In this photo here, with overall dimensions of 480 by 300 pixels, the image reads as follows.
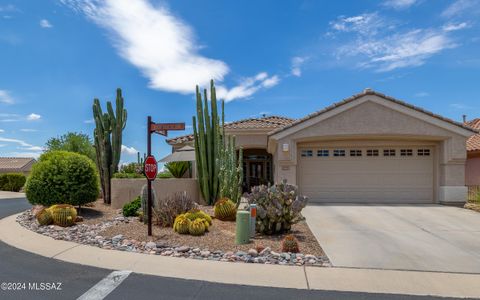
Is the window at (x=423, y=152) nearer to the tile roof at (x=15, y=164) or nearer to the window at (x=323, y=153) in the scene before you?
the window at (x=323, y=153)

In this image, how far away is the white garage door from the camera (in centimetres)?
1491

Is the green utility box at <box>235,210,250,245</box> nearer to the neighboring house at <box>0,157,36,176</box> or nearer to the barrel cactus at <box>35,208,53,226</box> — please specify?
the barrel cactus at <box>35,208,53,226</box>

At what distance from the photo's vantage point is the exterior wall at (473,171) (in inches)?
784

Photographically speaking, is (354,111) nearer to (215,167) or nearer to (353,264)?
(215,167)

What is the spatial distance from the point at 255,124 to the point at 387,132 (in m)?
7.49

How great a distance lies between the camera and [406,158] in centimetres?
1498

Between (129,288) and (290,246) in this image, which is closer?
(129,288)

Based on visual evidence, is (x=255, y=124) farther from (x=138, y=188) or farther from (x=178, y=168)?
(x=138, y=188)

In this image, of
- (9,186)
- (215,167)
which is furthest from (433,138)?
(9,186)

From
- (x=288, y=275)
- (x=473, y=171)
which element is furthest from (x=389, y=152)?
(x=288, y=275)

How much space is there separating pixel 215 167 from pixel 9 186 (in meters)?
24.6

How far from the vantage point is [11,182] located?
1150 inches

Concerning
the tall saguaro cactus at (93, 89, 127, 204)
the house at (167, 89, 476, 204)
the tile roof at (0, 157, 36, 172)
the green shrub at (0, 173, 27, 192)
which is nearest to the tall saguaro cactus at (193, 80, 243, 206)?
the house at (167, 89, 476, 204)

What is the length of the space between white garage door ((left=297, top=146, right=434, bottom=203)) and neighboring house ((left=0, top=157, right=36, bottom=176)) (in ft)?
152
